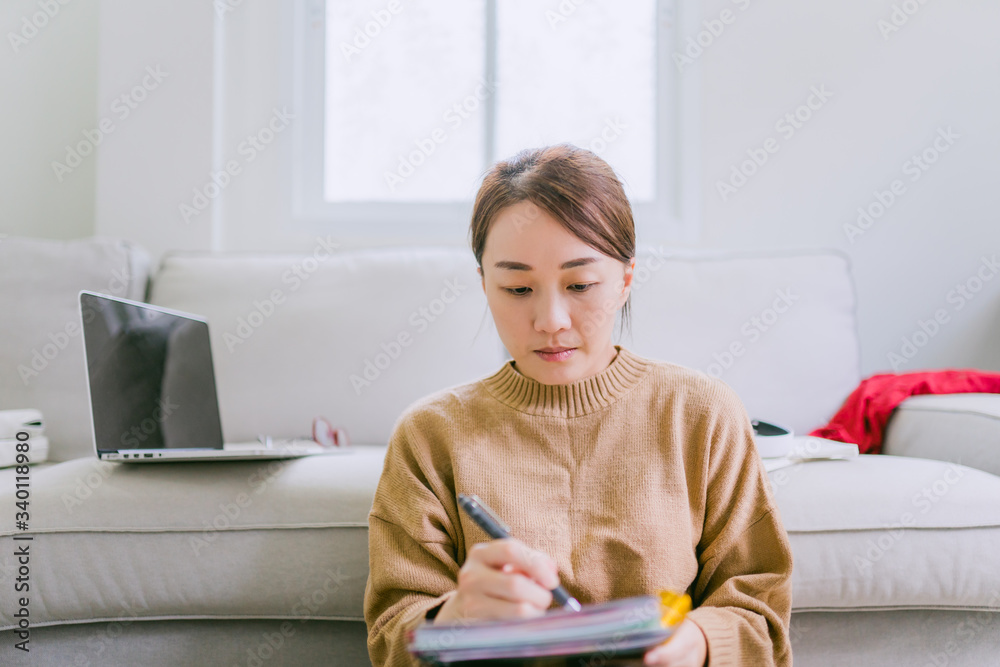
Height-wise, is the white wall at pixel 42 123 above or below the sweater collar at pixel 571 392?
above

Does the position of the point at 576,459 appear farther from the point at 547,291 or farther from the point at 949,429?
the point at 949,429

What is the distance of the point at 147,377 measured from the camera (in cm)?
128

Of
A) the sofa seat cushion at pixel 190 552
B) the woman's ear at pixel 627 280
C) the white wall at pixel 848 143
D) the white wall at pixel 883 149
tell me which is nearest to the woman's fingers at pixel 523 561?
the woman's ear at pixel 627 280

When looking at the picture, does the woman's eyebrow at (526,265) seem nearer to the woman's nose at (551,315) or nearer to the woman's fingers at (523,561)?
the woman's nose at (551,315)

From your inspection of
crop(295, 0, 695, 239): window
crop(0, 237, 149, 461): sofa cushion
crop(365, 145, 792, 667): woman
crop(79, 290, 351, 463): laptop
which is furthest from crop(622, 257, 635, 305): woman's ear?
crop(295, 0, 695, 239): window

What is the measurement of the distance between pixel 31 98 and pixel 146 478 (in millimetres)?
1891
